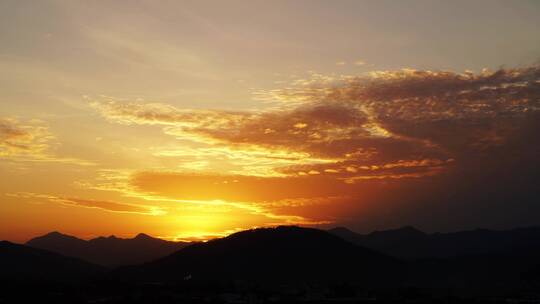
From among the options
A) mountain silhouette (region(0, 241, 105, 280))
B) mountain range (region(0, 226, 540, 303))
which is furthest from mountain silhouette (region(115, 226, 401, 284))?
mountain silhouette (region(0, 241, 105, 280))

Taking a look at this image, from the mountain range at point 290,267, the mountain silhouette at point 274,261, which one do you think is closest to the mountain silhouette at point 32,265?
the mountain range at point 290,267

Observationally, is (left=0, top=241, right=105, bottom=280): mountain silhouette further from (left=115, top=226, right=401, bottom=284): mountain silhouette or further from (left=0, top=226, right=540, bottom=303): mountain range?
(left=115, top=226, right=401, bottom=284): mountain silhouette

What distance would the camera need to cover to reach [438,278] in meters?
187

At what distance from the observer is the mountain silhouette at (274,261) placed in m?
163

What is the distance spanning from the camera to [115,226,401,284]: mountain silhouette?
16312 cm

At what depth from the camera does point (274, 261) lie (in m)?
171

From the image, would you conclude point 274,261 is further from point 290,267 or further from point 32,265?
point 32,265

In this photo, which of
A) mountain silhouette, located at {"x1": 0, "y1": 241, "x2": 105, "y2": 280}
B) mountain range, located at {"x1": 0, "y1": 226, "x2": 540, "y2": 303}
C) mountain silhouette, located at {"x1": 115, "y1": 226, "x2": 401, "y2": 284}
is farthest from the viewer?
mountain silhouette, located at {"x1": 0, "y1": 241, "x2": 105, "y2": 280}

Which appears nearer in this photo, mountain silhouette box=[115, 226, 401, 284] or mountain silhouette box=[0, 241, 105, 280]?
mountain silhouette box=[115, 226, 401, 284]

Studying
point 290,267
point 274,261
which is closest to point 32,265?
point 274,261

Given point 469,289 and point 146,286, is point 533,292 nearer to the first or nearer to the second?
point 469,289

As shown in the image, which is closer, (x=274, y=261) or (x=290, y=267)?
(x=290, y=267)

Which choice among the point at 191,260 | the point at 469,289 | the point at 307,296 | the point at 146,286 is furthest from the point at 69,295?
the point at 469,289

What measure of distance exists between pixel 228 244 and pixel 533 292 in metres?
87.5
